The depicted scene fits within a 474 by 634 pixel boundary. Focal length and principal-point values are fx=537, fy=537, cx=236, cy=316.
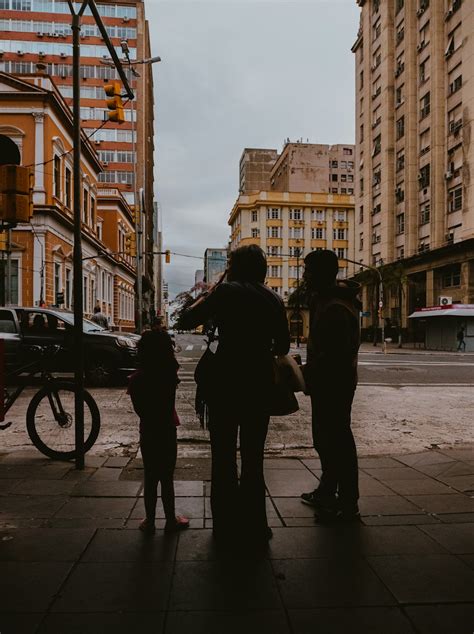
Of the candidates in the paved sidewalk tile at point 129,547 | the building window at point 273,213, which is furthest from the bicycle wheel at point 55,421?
the building window at point 273,213

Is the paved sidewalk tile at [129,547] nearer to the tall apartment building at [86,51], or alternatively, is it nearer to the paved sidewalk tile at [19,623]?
the paved sidewalk tile at [19,623]

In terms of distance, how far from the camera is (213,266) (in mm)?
116250

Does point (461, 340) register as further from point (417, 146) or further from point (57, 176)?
point (57, 176)

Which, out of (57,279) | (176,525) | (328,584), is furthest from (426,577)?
(57,279)

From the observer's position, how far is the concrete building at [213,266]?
3965 mm

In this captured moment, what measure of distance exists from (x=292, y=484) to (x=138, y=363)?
6.15ft

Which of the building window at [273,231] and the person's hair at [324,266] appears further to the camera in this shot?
the building window at [273,231]

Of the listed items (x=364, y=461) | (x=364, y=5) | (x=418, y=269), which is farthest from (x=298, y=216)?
(x=364, y=461)

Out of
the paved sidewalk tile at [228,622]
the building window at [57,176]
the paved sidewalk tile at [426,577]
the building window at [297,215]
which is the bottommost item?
the paved sidewalk tile at [426,577]

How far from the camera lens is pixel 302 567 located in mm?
2975

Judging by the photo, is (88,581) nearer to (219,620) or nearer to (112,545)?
(112,545)

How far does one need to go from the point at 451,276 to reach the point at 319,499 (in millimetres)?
39316

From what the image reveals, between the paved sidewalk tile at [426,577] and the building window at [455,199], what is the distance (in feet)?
133

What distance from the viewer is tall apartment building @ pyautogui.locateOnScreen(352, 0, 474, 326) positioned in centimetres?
3859
